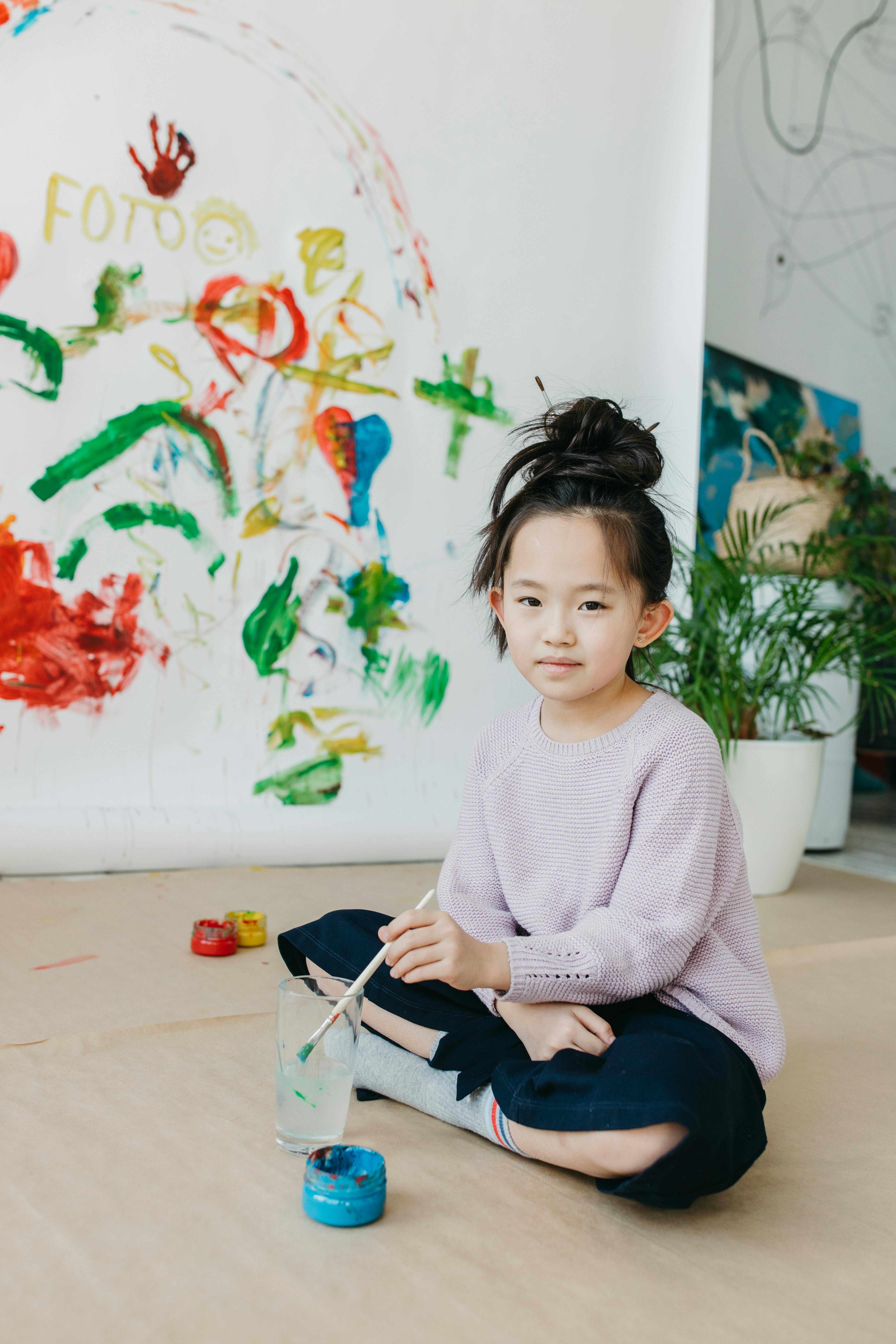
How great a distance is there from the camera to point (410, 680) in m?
2.14

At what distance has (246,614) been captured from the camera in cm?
198

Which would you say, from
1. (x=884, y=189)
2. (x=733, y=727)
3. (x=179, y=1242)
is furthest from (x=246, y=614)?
(x=884, y=189)

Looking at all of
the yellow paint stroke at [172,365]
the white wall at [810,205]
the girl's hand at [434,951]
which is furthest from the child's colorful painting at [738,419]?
the girl's hand at [434,951]

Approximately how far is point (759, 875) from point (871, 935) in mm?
270

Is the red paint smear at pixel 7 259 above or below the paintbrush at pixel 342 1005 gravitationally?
above

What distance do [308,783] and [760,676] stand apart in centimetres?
84

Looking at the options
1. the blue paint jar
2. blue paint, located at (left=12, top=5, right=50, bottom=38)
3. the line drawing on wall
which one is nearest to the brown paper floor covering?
the blue paint jar

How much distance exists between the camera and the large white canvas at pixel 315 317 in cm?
180

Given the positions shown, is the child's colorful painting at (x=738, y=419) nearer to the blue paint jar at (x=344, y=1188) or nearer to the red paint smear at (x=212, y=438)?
the red paint smear at (x=212, y=438)

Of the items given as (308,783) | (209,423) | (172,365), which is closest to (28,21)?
(172,365)

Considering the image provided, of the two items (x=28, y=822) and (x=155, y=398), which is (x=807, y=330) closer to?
(x=155, y=398)

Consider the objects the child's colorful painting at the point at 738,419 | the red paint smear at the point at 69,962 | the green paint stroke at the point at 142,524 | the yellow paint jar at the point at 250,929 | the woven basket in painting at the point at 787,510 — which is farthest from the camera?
the child's colorful painting at the point at 738,419

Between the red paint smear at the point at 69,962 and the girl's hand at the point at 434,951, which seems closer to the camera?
the girl's hand at the point at 434,951

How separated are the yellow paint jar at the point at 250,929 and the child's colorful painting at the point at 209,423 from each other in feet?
1.56
